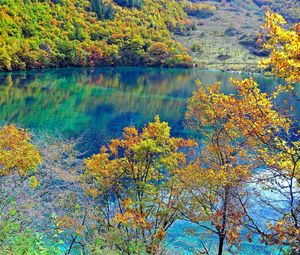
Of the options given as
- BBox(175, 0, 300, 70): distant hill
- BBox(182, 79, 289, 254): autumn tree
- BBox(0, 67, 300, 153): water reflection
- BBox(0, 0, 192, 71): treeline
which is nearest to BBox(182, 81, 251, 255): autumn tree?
BBox(182, 79, 289, 254): autumn tree

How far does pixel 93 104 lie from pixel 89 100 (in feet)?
10.7

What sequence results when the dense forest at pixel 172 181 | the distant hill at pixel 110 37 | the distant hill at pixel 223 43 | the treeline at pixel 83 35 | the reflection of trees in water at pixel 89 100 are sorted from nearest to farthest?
1. the dense forest at pixel 172 181
2. the reflection of trees in water at pixel 89 100
3. the treeline at pixel 83 35
4. the distant hill at pixel 110 37
5. the distant hill at pixel 223 43

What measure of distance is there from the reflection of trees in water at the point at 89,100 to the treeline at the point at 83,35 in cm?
1152

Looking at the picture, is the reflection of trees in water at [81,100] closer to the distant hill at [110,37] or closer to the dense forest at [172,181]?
the distant hill at [110,37]

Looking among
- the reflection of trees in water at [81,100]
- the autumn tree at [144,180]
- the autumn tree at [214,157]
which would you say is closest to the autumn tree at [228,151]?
the autumn tree at [214,157]

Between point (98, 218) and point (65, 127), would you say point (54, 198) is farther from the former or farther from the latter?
point (65, 127)

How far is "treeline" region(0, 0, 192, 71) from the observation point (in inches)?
3816

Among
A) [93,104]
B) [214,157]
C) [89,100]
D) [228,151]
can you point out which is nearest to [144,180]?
[214,157]

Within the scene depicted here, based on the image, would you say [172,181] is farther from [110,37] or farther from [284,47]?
[110,37]

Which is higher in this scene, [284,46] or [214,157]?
[284,46]

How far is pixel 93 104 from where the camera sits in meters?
58.2

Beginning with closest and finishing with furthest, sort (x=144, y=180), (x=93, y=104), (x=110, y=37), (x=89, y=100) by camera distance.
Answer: (x=144, y=180) → (x=93, y=104) → (x=89, y=100) → (x=110, y=37)

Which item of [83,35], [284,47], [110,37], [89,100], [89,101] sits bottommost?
[110,37]

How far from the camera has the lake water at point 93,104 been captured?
132 ft
